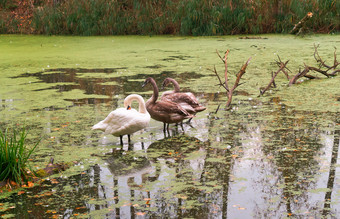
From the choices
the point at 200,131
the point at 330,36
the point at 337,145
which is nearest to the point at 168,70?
the point at 200,131

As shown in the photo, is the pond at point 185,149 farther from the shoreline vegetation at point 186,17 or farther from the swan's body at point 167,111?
the shoreline vegetation at point 186,17

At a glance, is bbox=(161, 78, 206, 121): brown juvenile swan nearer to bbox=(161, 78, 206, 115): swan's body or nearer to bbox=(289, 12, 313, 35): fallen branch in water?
bbox=(161, 78, 206, 115): swan's body

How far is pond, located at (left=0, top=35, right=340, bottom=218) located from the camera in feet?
9.96

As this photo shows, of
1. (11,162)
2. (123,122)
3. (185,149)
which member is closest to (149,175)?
(185,149)

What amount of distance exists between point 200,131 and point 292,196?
6.00ft

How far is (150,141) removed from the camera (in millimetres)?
4535

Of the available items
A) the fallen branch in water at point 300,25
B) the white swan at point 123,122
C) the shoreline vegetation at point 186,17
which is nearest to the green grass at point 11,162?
the white swan at point 123,122

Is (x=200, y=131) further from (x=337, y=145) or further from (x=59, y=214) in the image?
(x=59, y=214)

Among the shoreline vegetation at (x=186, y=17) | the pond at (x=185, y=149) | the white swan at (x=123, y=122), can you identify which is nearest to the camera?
the pond at (x=185, y=149)

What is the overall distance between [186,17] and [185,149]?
31.0ft

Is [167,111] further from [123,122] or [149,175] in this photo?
[149,175]

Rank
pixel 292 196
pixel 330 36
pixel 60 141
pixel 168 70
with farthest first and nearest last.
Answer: pixel 330 36, pixel 168 70, pixel 60 141, pixel 292 196

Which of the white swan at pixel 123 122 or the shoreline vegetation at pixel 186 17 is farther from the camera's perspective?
the shoreline vegetation at pixel 186 17

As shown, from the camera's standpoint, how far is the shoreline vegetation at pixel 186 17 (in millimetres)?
12805
